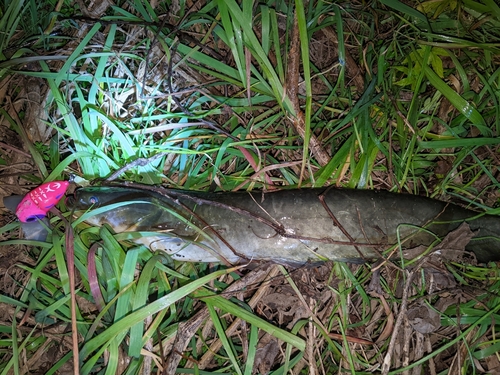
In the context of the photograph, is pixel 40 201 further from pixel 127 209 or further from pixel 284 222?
pixel 284 222

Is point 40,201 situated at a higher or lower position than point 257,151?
lower

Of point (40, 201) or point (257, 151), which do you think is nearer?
point (40, 201)

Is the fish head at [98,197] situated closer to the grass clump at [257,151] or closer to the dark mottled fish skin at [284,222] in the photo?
the dark mottled fish skin at [284,222]

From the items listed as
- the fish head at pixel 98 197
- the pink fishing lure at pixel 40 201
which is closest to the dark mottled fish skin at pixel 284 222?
the fish head at pixel 98 197

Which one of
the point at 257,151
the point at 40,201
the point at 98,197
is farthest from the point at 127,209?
the point at 257,151

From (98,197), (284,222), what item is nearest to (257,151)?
(284,222)

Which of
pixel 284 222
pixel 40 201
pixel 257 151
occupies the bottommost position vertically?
pixel 284 222

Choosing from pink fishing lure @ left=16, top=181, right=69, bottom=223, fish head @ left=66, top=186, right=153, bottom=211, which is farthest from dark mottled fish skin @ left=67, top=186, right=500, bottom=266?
pink fishing lure @ left=16, top=181, right=69, bottom=223
